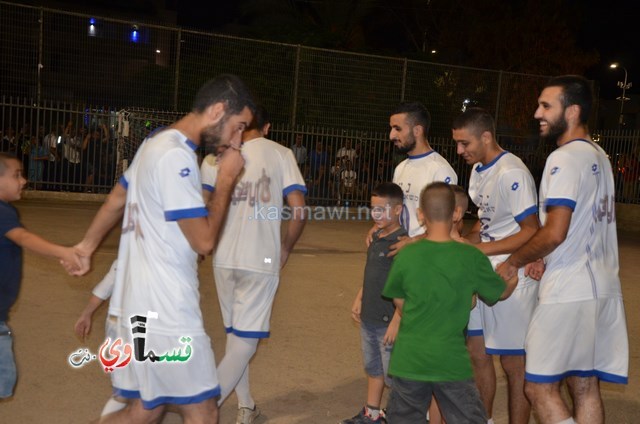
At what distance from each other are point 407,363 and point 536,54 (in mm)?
26922

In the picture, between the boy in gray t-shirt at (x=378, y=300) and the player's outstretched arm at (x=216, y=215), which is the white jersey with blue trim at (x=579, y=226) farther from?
the player's outstretched arm at (x=216, y=215)

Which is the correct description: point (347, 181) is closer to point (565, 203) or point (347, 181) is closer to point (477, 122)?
point (477, 122)

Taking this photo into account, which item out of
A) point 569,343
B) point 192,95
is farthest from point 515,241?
point 192,95

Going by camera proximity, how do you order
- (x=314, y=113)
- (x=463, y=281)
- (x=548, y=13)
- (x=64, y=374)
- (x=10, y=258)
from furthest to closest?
(x=548, y=13)
(x=314, y=113)
(x=64, y=374)
(x=10, y=258)
(x=463, y=281)

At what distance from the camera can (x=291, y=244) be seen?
4727 mm

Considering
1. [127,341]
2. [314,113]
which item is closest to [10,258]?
[127,341]

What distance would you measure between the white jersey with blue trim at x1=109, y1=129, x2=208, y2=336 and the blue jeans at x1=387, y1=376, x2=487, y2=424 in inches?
44.7

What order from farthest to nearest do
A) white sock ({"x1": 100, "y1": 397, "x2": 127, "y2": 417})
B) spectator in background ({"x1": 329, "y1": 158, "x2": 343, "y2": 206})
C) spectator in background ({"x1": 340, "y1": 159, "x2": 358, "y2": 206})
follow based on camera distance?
spectator in background ({"x1": 340, "y1": 159, "x2": 358, "y2": 206}), spectator in background ({"x1": 329, "y1": 158, "x2": 343, "y2": 206}), white sock ({"x1": 100, "y1": 397, "x2": 127, "y2": 417})

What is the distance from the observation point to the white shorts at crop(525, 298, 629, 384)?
152 inches

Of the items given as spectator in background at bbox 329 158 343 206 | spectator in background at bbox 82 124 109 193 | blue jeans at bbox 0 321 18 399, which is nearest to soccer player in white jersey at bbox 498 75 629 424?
blue jeans at bbox 0 321 18 399

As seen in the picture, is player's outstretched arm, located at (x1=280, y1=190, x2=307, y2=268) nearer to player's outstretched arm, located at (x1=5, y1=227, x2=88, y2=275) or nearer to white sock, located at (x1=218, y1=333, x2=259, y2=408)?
white sock, located at (x1=218, y1=333, x2=259, y2=408)

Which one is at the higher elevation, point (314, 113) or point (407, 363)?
point (314, 113)

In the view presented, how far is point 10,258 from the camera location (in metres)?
3.94

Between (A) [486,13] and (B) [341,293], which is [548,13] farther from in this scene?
(B) [341,293]
